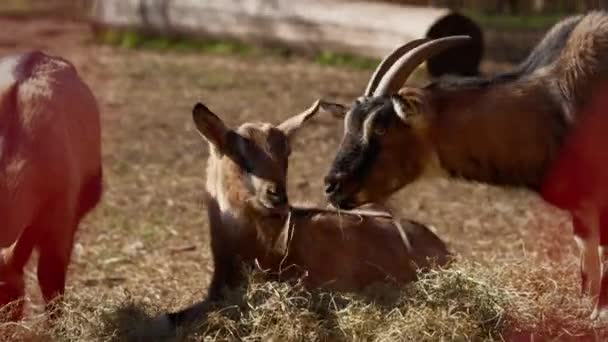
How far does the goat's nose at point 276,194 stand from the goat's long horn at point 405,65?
69 cm

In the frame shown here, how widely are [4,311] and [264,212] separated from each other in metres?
1.41

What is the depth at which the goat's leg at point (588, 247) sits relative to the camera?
24.1ft

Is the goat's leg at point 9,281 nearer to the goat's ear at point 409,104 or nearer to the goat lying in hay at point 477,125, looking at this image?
the goat lying in hay at point 477,125

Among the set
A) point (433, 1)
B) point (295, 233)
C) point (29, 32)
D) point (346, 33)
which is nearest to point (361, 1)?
point (346, 33)

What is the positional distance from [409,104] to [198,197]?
4263 millimetres

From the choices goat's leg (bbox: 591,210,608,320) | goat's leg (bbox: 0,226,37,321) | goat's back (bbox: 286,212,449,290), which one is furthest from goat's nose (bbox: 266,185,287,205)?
goat's leg (bbox: 591,210,608,320)

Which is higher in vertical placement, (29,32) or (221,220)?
(221,220)

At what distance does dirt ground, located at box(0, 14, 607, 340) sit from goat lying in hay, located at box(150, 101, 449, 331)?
0.57 meters

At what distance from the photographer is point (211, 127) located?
717cm

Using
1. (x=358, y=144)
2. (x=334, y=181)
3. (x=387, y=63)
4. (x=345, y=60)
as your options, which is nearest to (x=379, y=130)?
(x=358, y=144)

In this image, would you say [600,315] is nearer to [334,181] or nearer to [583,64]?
[583,64]

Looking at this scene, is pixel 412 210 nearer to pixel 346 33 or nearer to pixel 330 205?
pixel 330 205

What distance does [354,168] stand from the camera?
6812mm

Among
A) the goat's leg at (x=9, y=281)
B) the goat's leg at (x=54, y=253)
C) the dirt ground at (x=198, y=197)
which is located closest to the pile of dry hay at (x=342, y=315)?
the dirt ground at (x=198, y=197)
